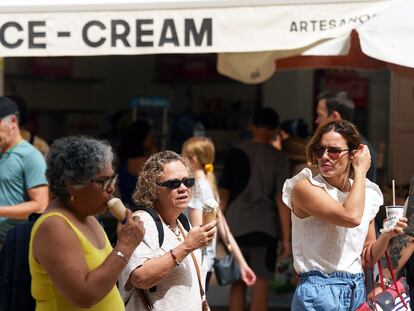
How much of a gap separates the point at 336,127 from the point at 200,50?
1675mm

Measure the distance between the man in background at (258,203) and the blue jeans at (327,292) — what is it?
2.90 meters

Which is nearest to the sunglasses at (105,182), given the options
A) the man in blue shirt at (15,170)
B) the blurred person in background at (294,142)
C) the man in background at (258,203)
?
the man in blue shirt at (15,170)

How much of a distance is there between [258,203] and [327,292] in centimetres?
312

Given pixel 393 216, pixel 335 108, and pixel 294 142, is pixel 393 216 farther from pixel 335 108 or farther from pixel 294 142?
pixel 294 142

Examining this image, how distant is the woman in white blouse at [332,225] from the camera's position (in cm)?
488

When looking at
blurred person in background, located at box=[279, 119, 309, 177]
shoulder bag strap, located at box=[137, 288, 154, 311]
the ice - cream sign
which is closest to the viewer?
shoulder bag strap, located at box=[137, 288, 154, 311]

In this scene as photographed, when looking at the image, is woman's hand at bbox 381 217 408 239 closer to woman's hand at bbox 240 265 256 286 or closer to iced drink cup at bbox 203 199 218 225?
iced drink cup at bbox 203 199 218 225

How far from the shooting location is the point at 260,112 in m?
8.10

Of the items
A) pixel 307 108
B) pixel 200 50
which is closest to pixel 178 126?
pixel 307 108

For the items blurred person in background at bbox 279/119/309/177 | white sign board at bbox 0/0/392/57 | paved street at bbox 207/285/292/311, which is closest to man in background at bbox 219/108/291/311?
blurred person in background at bbox 279/119/309/177

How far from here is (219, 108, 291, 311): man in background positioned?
793 centimetres

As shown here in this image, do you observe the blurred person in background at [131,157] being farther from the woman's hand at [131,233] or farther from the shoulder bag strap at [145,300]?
the woman's hand at [131,233]

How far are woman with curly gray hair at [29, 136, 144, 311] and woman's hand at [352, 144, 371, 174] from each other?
1.58 m

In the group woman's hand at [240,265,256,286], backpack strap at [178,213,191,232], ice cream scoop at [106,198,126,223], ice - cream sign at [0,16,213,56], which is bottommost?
woman's hand at [240,265,256,286]
